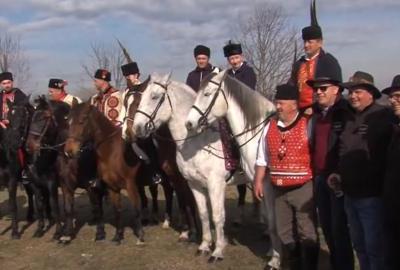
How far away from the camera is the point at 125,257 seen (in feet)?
23.2

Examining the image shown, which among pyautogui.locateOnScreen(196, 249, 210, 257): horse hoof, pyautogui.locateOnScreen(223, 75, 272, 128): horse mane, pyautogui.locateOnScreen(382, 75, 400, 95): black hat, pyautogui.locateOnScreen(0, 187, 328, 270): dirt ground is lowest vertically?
pyautogui.locateOnScreen(0, 187, 328, 270): dirt ground

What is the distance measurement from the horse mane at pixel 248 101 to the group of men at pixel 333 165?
535mm

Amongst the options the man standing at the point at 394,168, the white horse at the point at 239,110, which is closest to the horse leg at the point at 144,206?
the white horse at the point at 239,110

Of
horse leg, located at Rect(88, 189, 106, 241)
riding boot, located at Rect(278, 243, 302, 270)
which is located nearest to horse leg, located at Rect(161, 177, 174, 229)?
horse leg, located at Rect(88, 189, 106, 241)

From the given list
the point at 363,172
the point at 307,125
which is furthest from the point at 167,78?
the point at 363,172

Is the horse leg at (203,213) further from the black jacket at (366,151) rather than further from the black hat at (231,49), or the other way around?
the black jacket at (366,151)

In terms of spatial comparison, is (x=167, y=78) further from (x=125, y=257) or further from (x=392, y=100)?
(x=392, y=100)

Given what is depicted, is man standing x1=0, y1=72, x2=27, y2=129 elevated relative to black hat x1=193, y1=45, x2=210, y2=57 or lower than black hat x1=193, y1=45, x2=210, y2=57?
lower

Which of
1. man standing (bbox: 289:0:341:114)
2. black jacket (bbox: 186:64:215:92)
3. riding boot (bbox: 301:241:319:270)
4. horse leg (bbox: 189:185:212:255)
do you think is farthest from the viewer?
black jacket (bbox: 186:64:215:92)

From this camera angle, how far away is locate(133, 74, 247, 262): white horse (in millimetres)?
6504

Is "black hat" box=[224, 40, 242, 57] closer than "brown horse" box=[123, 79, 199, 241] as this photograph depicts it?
No

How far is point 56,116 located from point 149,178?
1849mm

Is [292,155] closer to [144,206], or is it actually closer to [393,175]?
[393,175]

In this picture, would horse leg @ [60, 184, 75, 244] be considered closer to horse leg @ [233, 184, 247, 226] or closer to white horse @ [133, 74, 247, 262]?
white horse @ [133, 74, 247, 262]
